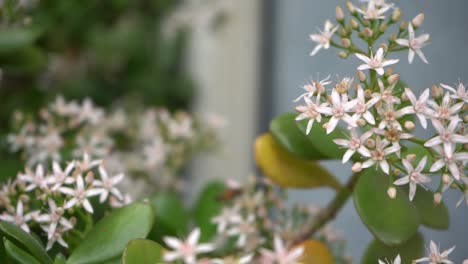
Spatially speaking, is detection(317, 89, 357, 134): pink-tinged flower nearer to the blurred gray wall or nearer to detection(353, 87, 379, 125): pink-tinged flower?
detection(353, 87, 379, 125): pink-tinged flower

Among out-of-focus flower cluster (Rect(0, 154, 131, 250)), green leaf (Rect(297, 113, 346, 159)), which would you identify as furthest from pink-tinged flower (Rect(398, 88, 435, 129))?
out-of-focus flower cluster (Rect(0, 154, 131, 250))

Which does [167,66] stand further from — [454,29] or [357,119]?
[357,119]

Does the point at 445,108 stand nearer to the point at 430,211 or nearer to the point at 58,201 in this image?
the point at 430,211

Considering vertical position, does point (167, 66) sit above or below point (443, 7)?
below

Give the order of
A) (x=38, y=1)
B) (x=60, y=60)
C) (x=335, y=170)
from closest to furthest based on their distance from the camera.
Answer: (x=335, y=170)
(x=38, y=1)
(x=60, y=60)

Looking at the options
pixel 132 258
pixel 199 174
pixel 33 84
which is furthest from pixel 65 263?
pixel 199 174

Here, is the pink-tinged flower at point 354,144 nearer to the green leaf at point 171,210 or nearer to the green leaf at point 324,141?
the green leaf at point 324,141

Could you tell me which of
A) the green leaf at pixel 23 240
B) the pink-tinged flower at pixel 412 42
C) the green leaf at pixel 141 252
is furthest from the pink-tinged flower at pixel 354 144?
the green leaf at pixel 23 240

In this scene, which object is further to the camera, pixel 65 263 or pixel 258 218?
pixel 258 218
